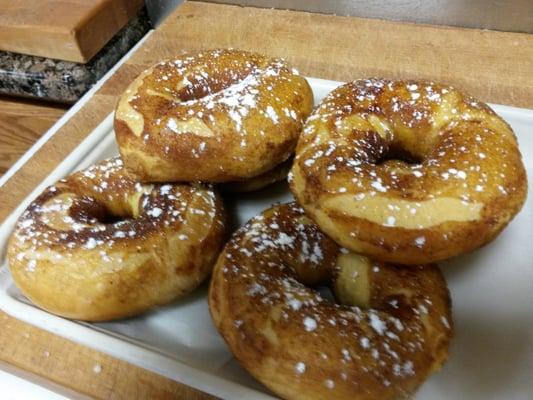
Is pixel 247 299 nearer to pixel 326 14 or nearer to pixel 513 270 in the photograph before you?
pixel 513 270

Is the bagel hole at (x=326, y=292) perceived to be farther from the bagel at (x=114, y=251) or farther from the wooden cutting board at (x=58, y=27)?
the wooden cutting board at (x=58, y=27)

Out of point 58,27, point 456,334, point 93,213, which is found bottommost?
point 456,334

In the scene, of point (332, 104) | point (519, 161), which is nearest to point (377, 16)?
point (332, 104)

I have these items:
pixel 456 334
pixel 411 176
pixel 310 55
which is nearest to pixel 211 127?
pixel 411 176

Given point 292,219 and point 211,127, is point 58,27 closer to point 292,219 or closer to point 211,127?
point 211,127

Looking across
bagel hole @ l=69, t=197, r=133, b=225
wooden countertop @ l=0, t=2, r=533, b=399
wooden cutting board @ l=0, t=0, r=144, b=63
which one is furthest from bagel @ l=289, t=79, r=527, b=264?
wooden cutting board @ l=0, t=0, r=144, b=63

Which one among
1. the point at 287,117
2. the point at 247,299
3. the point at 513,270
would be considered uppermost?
the point at 287,117

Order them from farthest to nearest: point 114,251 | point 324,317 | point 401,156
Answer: point 401,156 < point 114,251 < point 324,317
